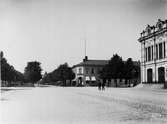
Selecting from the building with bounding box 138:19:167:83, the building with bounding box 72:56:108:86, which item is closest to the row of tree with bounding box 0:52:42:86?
the building with bounding box 138:19:167:83

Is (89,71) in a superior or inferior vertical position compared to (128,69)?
superior

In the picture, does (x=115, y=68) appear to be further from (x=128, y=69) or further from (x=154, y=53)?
(x=154, y=53)

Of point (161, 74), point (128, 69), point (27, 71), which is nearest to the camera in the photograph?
point (27, 71)

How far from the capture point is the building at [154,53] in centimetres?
4656

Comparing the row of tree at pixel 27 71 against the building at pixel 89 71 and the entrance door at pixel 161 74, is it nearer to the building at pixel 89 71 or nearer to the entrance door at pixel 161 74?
the entrance door at pixel 161 74

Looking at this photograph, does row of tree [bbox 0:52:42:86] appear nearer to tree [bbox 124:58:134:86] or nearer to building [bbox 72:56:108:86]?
Result: tree [bbox 124:58:134:86]

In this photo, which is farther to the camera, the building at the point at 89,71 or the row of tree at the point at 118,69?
the building at the point at 89,71

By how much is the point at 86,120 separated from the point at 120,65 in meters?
55.5

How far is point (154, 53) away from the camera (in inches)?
1965

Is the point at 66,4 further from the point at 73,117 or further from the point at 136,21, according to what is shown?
the point at 73,117

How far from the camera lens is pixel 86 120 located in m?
9.58

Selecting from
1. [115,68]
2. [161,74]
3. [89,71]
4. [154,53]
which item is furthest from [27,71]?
[89,71]

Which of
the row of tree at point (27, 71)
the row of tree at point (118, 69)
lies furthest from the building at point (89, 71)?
the row of tree at point (27, 71)

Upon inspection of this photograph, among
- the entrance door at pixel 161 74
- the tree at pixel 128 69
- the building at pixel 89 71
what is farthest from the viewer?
the building at pixel 89 71
